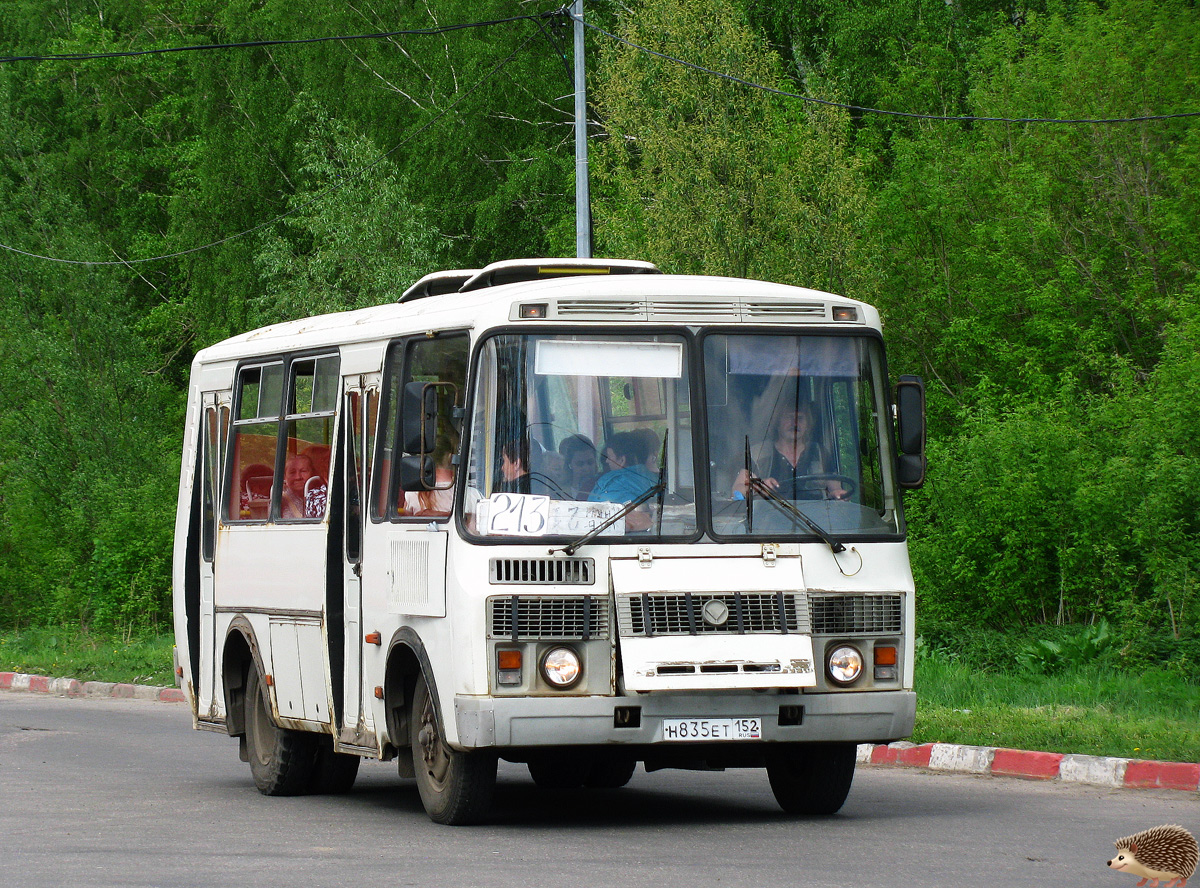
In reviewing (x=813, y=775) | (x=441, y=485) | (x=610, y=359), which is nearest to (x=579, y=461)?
(x=610, y=359)

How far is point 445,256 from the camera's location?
44.3 m

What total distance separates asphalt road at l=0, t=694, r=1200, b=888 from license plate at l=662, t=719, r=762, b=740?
0.52 m

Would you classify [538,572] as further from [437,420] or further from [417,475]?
[437,420]

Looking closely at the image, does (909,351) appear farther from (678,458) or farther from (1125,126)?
(678,458)

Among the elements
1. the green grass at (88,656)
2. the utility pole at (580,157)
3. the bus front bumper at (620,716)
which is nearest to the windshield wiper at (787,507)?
the bus front bumper at (620,716)

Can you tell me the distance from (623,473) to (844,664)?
152cm

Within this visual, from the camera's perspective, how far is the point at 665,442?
9.95m

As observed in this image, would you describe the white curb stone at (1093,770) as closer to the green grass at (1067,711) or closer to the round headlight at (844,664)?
the green grass at (1067,711)

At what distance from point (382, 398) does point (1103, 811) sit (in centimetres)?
476

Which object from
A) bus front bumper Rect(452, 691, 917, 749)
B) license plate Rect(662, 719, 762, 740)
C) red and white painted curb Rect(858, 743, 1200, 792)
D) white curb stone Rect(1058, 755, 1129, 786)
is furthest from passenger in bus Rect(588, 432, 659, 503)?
white curb stone Rect(1058, 755, 1129, 786)

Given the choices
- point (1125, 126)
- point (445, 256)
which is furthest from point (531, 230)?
point (1125, 126)

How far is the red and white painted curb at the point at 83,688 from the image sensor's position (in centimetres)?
2245

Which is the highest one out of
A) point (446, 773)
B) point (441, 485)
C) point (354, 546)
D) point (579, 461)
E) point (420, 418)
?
point (420, 418)

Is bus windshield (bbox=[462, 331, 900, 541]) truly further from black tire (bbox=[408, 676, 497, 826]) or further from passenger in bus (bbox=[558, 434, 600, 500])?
black tire (bbox=[408, 676, 497, 826])
